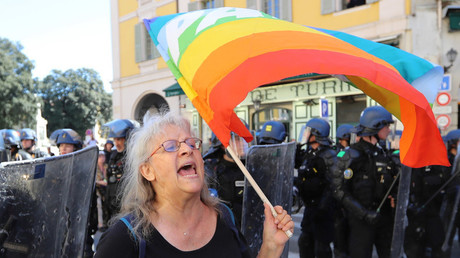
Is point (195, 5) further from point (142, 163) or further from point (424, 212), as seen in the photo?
point (142, 163)

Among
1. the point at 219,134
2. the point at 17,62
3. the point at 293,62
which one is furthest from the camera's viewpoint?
the point at 17,62

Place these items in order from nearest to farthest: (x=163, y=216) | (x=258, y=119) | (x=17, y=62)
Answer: (x=163, y=216) < (x=258, y=119) < (x=17, y=62)

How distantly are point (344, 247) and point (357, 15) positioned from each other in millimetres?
9760

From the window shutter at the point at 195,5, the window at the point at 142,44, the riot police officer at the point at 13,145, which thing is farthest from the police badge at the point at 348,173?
the window at the point at 142,44

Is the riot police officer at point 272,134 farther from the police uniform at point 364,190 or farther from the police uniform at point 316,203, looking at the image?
the police uniform at point 364,190

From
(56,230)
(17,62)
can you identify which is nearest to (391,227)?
(56,230)

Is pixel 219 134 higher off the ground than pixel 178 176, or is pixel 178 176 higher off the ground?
pixel 219 134

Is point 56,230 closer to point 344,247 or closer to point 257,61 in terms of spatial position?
point 257,61

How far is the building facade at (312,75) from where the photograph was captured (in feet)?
35.1

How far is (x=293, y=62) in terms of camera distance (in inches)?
80.9

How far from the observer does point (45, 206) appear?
2.05 meters

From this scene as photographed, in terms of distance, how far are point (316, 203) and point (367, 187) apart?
837 millimetres

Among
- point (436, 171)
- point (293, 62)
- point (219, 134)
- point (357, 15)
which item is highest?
point (357, 15)

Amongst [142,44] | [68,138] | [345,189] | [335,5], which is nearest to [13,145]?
[68,138]
